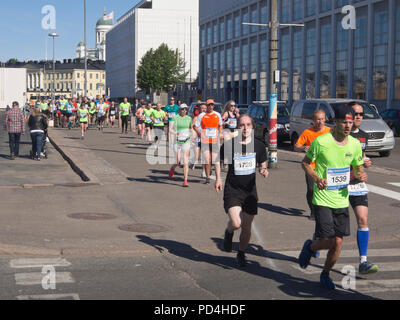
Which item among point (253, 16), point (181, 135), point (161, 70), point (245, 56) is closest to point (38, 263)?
point (181, 135)

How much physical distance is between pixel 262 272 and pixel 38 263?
2.45 meters

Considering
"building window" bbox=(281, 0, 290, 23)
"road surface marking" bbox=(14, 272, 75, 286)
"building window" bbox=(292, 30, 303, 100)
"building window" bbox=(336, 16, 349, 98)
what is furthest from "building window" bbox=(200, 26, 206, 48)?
"road surface marking" bbox=(14, 272, 75, 286)

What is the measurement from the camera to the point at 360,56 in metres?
52.3

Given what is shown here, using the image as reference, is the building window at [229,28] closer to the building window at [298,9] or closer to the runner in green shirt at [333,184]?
the building window at [298,9]

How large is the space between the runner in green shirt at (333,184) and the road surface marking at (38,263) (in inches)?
110

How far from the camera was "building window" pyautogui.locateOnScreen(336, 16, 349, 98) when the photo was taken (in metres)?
54.8

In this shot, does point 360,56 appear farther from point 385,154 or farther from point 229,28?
point 229,28

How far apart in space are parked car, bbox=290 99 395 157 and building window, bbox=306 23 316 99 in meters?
37.0

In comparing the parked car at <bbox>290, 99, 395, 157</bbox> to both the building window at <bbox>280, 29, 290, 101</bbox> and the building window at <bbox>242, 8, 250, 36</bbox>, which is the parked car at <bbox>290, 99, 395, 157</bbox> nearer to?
the building window at <bbox>280, 29, 290, 101</bbox>

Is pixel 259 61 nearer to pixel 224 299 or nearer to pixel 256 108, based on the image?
pixel 256 108

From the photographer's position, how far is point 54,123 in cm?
4606

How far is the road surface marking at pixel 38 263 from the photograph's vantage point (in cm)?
715
